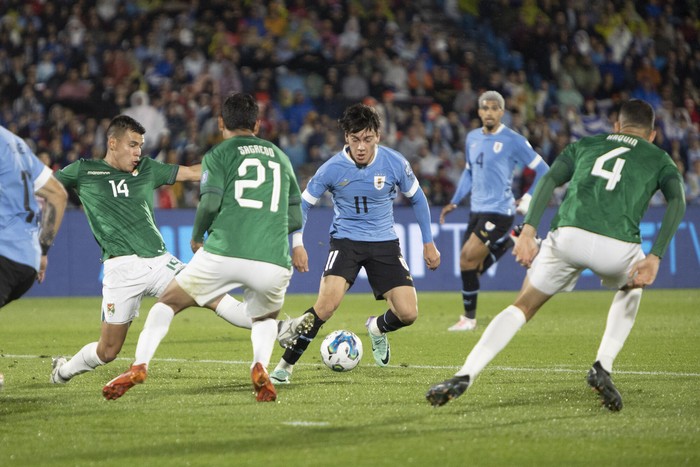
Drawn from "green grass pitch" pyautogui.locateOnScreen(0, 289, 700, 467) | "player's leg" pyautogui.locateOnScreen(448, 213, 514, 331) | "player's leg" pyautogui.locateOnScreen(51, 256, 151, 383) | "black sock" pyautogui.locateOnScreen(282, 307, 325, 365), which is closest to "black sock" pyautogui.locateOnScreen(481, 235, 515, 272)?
"player's leg" pyautogui.locateOnScreen(448, 213, 514, 331)

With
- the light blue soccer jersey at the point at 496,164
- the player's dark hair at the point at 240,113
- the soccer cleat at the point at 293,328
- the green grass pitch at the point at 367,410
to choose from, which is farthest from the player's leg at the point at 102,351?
the light blue soccer jersey at the point at 496,164

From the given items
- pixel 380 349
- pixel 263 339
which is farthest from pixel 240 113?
pixel 380 349

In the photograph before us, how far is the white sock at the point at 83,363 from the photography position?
7.98 metres

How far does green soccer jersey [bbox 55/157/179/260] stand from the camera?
8305 mm

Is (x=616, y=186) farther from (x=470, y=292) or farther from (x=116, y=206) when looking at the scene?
(x=470, y=292)

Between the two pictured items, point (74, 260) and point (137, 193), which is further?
point (74, 260)

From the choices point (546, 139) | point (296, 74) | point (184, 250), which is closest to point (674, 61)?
point (546, 139)

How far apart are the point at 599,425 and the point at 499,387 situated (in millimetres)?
1691

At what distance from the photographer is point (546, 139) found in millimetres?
20703

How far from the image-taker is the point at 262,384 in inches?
281

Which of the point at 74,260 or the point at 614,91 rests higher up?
the point at 614,91

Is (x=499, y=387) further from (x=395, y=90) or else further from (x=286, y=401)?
(x=395, y=90)

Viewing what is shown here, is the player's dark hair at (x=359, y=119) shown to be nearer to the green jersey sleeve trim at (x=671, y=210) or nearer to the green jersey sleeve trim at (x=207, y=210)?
the green jersey sleeve trim at (x=207, y=210)

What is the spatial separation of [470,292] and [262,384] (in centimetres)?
604
